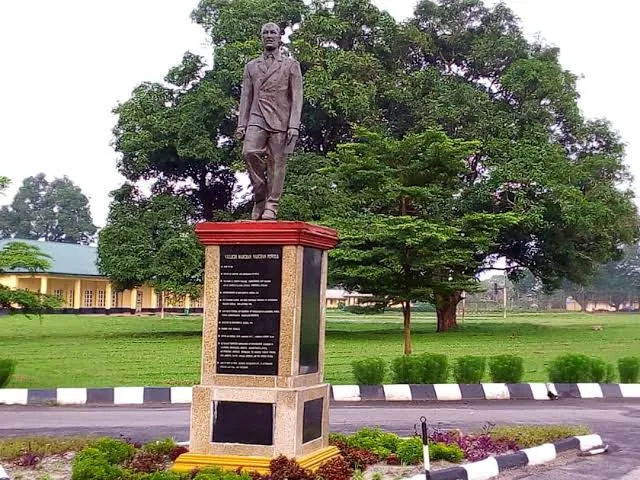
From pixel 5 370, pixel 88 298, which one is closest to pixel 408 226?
pixel 5 370

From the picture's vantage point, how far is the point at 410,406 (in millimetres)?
13117

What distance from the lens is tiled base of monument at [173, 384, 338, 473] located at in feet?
23.4

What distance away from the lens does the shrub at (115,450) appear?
7.64m

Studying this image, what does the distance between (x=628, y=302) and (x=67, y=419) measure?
325ft

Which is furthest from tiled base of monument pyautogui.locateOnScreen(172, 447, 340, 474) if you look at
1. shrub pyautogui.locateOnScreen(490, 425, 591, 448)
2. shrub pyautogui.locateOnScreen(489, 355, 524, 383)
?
shrub pyautogui.locateOnScreen(489, 355, 524, 383)

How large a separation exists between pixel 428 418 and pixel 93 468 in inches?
224

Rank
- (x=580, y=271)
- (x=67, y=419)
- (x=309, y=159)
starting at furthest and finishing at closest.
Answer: (x=580, y=271), (x=309, y=159), (x=67, y=419)

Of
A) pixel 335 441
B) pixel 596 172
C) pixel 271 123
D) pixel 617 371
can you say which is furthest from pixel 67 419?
pixel 596 172

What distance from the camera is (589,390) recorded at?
14.5 m

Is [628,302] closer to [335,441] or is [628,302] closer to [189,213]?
[189,213]

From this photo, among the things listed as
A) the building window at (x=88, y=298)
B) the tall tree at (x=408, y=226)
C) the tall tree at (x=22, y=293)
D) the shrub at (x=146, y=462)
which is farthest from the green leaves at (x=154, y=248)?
the building window at (x=88, y=298)

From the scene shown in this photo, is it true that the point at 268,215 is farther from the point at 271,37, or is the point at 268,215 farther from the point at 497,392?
the point at 497,392

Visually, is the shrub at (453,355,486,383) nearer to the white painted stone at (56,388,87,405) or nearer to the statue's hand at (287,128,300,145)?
the white painted stone at (56,388,87,405)

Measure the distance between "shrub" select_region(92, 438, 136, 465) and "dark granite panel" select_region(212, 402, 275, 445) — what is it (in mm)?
990
